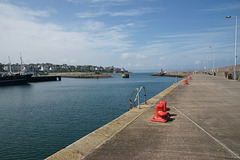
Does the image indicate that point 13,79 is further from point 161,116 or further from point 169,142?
point 169,142

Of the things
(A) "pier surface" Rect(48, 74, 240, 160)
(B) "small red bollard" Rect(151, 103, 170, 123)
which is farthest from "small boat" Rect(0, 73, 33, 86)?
(B) "small red bollard" Rect(151, 103, 170, 123)

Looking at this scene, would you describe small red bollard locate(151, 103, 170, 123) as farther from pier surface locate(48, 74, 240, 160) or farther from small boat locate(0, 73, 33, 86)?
small boat locate(0, 73, 33, 86)

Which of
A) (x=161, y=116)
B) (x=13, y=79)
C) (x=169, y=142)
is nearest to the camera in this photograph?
(x=169, y=142)

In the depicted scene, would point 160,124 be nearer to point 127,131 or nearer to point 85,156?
point 127,131

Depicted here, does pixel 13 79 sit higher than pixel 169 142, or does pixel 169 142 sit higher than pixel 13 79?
pixel 13 79

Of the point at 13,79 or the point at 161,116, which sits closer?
the point at 161,116

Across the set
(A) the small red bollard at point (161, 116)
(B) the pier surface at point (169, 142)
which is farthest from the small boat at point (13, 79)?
(A) the small red bollard at point (161, 116)

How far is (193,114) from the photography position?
9.38m

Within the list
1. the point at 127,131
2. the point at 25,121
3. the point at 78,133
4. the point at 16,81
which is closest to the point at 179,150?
the point at 127,131

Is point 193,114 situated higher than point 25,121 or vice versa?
point 193,114

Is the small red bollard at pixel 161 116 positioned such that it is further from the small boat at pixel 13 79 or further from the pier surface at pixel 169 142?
the small boat at pixel 13 79

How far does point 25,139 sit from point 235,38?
40.3 m

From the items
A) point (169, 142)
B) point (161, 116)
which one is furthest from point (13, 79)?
point (169, 142)

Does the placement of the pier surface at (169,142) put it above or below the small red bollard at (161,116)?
below
